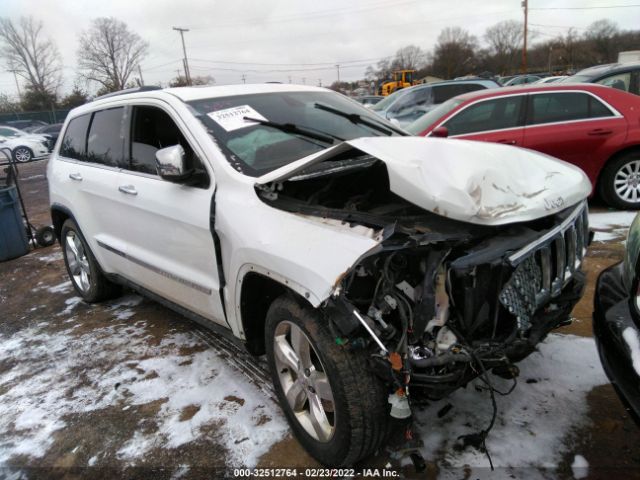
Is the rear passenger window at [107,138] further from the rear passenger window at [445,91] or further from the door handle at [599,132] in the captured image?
the rear passenger window at [445,91]

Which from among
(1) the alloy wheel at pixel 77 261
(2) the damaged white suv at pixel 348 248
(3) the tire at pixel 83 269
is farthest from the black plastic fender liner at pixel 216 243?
(1) the alloy wheel at pixel 77 261

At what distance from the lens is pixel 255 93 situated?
11.2ft

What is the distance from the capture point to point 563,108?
602 cm

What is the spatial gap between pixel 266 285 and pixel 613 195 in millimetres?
5239

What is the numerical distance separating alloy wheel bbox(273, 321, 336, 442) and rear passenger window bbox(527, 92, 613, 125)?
5.19 m

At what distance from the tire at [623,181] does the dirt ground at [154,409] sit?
1.79 meters

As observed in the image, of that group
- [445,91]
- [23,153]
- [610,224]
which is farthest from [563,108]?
[23,153]

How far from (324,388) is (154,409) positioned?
1.34 metres

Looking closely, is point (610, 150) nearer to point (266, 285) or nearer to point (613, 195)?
point (613, 195)

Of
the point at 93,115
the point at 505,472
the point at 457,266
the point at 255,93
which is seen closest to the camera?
the point at 457,266

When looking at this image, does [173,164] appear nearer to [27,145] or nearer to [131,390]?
[131,390]

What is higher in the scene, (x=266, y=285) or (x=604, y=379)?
(x=266, y=285)

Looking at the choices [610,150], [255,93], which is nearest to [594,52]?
[610,150]

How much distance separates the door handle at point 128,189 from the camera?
10.8ft
